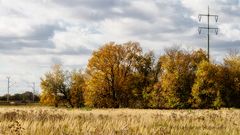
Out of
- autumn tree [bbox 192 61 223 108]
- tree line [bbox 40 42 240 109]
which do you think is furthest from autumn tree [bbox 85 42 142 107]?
autumn tree [bbox 192 61 223 108]

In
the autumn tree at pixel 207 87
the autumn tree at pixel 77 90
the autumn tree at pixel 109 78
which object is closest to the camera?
the autumn tree at pixel 207 87

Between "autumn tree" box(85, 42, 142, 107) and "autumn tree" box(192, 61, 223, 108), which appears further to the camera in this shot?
"autumn tree" box(85, 42, 142, 107)

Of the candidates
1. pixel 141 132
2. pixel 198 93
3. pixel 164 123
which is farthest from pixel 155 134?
pixel 198 93

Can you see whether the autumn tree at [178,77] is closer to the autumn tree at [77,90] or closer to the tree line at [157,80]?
the tree line at [157,80]

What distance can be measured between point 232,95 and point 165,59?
44.1 ft

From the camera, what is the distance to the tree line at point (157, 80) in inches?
3349

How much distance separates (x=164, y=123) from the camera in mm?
21438

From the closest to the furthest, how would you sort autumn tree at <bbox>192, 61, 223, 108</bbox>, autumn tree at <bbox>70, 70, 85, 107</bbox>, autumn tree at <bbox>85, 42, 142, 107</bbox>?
autumn tree at <bbox>192, 61, 223, 108</bbox> < autumn tree at <bbox>85, 42, 142, 107</bbox> < autumn tree at <bbox>70, 70, 85, 107</bbox>

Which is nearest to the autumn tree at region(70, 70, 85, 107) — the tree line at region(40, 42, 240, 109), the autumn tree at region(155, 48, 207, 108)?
the tree line at region(40, 42, 240, 109)

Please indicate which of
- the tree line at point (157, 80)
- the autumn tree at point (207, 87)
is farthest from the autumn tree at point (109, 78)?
the autumn tree at point (207, 87)

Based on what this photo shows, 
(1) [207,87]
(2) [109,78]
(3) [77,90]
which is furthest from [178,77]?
(3) [77,90]

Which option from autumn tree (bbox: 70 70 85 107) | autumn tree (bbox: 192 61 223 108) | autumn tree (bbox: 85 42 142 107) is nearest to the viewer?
autumn tree (bbox: 192 61 223 108)

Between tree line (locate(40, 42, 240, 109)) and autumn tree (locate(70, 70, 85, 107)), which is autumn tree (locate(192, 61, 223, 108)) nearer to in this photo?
tree line (locate(40, 42, 240, 109))

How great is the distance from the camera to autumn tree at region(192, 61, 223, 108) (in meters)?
83.7
